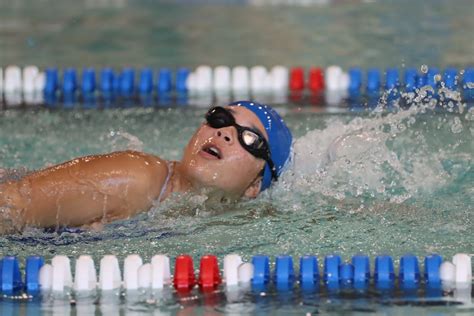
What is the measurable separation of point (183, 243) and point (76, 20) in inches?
176

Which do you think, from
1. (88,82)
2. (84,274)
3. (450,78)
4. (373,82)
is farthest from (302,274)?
(88,82)

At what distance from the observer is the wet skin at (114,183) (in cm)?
327

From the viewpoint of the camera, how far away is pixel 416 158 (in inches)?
163

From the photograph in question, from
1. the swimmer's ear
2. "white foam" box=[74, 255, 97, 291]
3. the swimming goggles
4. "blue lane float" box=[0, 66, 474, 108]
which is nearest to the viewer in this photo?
"white foam" box=[74, 255, 97, 291]

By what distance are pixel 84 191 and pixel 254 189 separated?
66cm

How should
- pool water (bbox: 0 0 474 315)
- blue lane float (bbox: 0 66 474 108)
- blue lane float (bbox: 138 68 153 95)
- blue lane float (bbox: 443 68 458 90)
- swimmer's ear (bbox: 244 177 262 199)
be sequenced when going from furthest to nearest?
1. blue lane float (bbox: 138 68 153 95)
2. blue lane float (bbox: 0 66 474 108)
3. blue lane float (bbox: 443 68 458 90)
4. swimmer's ear (bbox: 244 177 262 199)
5. pool water (bbox: 0 0 474 315)

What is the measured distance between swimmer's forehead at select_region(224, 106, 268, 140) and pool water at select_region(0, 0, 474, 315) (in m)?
0.26

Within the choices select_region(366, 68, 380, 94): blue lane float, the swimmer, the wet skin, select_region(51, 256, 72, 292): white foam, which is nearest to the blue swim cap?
the swimmer

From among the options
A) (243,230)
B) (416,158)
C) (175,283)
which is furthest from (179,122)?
(175,283)

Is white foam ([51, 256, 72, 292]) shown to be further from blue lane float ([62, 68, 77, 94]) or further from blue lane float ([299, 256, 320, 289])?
blue lane float ([62, 68, 77, 94])

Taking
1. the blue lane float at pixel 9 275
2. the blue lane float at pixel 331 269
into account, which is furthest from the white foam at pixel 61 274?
the blue lane float at pixel 331 269

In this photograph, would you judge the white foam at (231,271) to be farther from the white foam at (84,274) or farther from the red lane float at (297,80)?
the red lane float at (297,80)

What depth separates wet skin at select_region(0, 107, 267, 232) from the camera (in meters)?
3.27

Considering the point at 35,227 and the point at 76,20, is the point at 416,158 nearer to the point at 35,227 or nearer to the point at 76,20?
the point at 35,227
